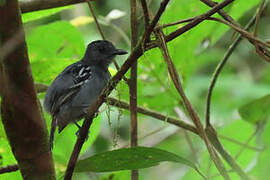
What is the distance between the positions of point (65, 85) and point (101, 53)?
2.09 feet

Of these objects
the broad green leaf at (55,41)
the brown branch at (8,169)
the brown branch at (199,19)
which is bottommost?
the brown branch at (8,169)

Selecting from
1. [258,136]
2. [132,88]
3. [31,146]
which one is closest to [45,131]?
[31,146]

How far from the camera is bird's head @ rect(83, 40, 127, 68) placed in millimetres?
3598

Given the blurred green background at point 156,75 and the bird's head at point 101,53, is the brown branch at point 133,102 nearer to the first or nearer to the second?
the blurred green background at point 156,75

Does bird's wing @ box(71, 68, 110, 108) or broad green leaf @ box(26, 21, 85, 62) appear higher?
broad green leaf @ box(26, 21, 85, 62)

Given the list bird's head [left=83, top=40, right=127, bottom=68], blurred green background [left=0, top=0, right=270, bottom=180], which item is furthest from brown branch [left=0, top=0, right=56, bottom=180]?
bird's head [left=83, top=40, right=127, bottom=68]

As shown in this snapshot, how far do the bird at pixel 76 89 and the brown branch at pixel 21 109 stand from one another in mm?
960

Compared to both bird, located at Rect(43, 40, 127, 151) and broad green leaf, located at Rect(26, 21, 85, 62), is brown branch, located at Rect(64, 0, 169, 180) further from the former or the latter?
broad green leaf, located at Rect(26, 21, 85, 62)

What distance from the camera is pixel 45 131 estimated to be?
1.76 m

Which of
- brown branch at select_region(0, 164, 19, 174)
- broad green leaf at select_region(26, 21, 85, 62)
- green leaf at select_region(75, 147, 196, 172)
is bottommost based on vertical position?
brown branch at select_region(0, 164, 19, 174)

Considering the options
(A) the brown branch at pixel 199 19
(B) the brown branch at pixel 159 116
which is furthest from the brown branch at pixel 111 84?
(B) the brown branch at pixel 159 116

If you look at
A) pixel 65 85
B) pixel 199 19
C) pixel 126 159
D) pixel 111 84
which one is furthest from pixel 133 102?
pixel 65 85

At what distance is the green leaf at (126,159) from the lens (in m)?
1.72

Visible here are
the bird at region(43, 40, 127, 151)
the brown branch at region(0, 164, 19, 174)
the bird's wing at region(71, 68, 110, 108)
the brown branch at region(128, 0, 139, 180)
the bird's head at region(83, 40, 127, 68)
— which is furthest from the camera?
the bird's head at region(83, 40, 127, 68)
